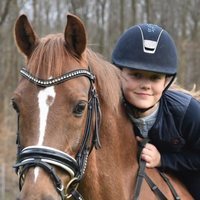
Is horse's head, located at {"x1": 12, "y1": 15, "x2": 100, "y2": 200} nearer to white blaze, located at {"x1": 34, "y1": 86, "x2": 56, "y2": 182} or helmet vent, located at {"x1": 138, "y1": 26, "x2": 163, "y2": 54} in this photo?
white blaze, located at {"x1": 34, "y1": 86, "x2": 56, "y2": 182}

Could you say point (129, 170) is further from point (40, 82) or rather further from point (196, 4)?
point (196, 4)

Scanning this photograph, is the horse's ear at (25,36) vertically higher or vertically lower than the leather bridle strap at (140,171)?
higher

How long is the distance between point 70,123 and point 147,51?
100 cm

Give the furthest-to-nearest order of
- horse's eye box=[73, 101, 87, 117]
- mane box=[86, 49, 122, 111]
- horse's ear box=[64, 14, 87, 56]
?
1. mane box=[86, 49, 122, 111]
2. horse's ear box=[64, 14, 87, 56]
3. horse's eye box=[73, 101, 87, 117]

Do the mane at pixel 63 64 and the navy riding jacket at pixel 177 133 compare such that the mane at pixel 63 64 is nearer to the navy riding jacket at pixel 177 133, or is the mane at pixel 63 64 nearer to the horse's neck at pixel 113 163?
the horse's neck at pixel 113 163

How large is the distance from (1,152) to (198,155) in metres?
10.7

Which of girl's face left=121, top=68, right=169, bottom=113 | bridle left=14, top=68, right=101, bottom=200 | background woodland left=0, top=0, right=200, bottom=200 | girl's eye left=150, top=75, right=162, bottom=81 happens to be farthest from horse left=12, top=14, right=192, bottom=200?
background woodland left=0, top=0, right=200, bottom=200

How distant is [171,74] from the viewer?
362 cm

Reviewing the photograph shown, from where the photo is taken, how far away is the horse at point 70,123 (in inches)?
109

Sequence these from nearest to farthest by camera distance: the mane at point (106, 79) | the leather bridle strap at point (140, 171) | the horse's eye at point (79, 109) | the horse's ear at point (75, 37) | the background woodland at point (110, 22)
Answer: the horse's eye at point (79, 109) < the horse's ear at point (75, 37) < the mane at point (106, 79) < the leather bridle strap at point (140, 171) < the background woodland at point (110, 22)

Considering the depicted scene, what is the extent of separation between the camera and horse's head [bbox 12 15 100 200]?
9.01ft

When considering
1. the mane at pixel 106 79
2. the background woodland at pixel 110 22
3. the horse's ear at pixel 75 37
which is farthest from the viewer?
the background woodland at pixel 110 22

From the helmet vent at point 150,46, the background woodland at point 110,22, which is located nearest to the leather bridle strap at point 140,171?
the helmet vent at point 150,46

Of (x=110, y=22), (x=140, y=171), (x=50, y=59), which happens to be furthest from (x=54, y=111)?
(x=110, y=22)
